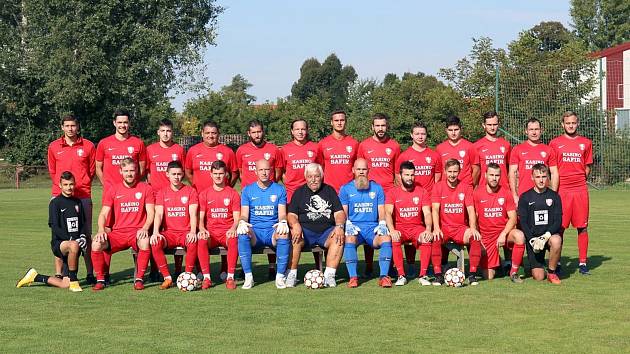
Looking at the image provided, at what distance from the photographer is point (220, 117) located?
62125 mm

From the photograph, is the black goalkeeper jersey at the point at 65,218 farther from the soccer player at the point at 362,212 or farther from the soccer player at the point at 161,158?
the soccer player at the point at 362,212

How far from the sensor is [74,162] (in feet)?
34.6

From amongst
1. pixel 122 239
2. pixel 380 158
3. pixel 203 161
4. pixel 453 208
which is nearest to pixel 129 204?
pixel 122 239

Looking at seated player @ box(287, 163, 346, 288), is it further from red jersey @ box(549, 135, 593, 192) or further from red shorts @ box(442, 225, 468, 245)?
red jersey @ box(549, 135, 593, 192)

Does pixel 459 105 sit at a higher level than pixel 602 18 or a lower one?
lower

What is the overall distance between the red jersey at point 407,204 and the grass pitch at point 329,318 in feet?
2.53

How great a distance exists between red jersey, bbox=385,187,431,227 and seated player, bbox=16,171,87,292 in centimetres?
345

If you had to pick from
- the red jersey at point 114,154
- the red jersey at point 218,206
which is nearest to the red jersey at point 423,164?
the red jersey at point 218,206

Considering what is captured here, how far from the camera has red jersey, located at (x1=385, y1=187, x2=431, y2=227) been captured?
1026 centimetres

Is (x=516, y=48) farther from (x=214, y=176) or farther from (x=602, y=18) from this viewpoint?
(x=602, y=18)

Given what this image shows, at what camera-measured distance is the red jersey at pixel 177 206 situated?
10.1m

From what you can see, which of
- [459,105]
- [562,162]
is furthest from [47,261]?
[459,105]

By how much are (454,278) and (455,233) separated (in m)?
0.70

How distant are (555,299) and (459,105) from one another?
25.6 m
